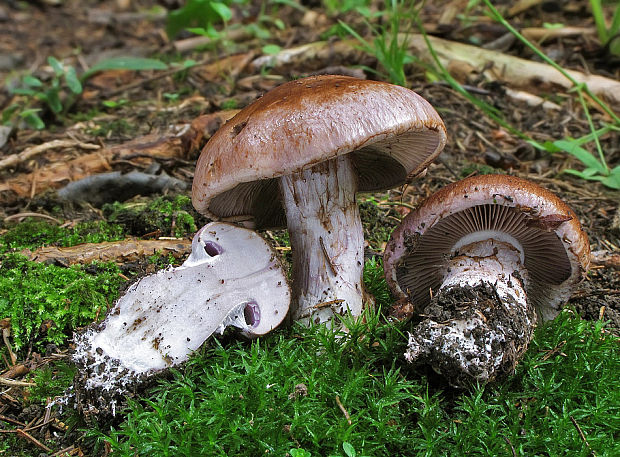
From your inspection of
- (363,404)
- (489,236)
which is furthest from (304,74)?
(363,404)

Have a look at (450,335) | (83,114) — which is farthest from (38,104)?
(450,335)

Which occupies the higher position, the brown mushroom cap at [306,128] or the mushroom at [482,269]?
the brown mushroom cap at [306,128]

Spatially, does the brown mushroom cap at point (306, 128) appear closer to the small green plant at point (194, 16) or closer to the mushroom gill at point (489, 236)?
the mushroom gill at point (489, 236)

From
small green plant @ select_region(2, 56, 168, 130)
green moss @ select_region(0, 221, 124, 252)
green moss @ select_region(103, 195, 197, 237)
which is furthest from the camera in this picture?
small green plant @ select_region(2, 56, 168, 130)

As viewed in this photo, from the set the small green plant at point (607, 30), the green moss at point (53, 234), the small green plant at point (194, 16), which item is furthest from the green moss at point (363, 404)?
the small green plant at point (194, 16)

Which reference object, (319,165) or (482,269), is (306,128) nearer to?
(319,165)

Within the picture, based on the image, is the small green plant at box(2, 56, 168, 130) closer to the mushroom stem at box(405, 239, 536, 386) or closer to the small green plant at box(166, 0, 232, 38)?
the small green plant at box(166, 0, 232, 38)

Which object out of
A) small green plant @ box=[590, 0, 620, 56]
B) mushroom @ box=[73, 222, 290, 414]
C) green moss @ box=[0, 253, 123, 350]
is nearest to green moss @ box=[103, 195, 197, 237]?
green moss @ box=[0, 253, 123, 350]
